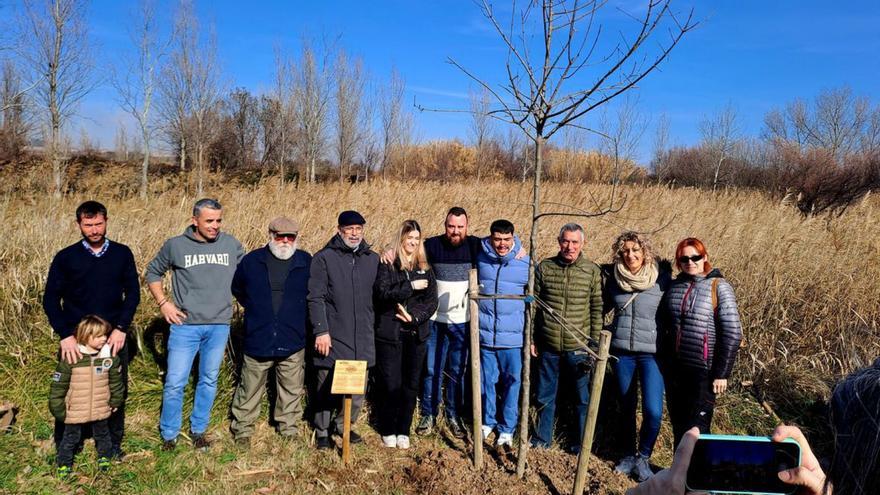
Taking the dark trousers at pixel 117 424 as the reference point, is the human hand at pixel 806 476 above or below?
above

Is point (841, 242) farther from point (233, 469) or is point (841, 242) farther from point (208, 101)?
point (208, 101)

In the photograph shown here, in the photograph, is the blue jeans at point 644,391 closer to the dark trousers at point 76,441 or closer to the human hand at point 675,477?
the human hand at point 675,477

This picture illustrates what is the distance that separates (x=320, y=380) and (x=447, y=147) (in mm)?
24913

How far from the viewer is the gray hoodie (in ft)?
13.0

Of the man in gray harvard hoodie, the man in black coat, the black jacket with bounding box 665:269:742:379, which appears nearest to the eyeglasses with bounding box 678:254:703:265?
the black jacket with bounding box 665:269:742:379

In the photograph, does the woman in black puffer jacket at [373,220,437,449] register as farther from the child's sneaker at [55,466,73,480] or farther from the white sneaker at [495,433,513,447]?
the child's sneaker at [55,466,73,480]

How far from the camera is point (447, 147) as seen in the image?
28.1 metres

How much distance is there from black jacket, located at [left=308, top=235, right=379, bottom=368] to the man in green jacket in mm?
1391

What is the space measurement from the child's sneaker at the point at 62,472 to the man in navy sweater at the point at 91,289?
29 centimetres

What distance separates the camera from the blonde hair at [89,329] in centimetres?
355

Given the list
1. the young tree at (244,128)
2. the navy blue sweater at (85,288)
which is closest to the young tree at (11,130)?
the young tree at (244,128)

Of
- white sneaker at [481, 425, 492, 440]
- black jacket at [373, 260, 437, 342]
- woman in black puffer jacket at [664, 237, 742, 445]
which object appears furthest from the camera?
white sneaker at [481, 425, 492, 440]

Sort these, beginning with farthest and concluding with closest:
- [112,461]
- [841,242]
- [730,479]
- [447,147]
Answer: [447,147]
[841,242]
[112,461]
[730,479]

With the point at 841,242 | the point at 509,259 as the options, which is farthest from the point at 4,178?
the point at 841,242
